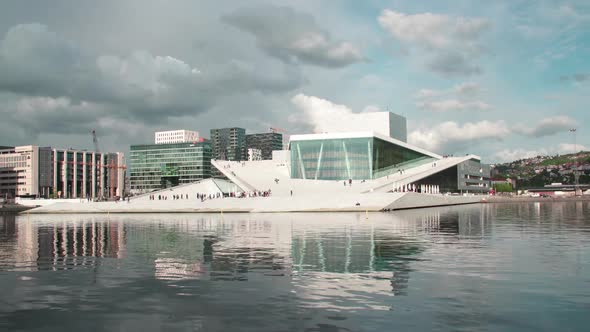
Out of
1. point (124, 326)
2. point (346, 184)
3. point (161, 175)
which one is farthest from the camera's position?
point (161, 175)

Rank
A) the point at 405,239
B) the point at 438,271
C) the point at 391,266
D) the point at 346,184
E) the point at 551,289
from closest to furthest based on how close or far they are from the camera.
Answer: the point at 551,289
the point at 438,271
the point at 391,266
the point at 405,239
the point at 346,184

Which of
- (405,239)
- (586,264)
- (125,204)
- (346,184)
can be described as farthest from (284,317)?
(125,204)

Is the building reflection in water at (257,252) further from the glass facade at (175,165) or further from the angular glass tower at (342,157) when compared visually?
the glass facade at (175,165)

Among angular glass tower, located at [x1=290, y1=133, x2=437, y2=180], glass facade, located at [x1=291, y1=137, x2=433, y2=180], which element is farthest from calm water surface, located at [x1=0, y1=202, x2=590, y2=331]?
angular glass tower, located at [x1=290, y1=133, x2=437, y2=180]

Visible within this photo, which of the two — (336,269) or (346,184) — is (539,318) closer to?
(336,269)

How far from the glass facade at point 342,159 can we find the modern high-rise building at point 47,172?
95624 millimetres

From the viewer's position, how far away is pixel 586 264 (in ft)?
64.5

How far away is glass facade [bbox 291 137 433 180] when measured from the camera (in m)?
88.4

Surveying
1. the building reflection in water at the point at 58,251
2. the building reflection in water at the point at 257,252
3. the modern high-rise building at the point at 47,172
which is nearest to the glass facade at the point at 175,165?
the modern high-rise building at the point at 47,172

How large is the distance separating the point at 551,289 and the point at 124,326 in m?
11.5

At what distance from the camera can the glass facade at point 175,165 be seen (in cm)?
19175

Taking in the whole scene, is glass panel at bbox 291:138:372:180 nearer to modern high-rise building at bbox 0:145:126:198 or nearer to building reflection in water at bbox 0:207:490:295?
building reflection in water at bbox 0:207:490:295

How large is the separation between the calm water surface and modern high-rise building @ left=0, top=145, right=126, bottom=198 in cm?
15285

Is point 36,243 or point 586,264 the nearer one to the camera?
point 586,264
